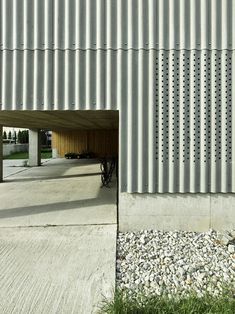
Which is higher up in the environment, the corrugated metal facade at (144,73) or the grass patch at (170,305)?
the corrugated metal facade at (144,73)

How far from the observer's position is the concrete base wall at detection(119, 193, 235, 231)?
17.3 ft

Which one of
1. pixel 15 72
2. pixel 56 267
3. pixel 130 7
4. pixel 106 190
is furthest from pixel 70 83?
pixel 106 190

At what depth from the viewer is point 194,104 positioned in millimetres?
5238

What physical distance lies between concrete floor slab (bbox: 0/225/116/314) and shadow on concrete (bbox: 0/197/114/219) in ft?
3.07

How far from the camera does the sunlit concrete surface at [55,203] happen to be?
5.75 metres

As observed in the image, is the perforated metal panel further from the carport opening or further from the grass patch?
the grass patch

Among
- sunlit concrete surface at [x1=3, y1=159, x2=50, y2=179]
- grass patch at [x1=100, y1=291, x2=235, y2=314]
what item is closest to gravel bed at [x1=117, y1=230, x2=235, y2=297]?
grass patch at [x1=100, y1=291, x2=235, y2=314]

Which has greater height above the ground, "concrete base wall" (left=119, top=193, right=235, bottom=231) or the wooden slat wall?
the wooden slat wall

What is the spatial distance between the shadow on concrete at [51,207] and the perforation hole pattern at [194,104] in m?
2.38

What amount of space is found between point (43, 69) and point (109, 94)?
112 cm

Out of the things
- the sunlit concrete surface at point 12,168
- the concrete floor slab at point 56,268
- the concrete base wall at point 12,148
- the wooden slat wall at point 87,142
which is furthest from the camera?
the concrete base wall at point 12,148

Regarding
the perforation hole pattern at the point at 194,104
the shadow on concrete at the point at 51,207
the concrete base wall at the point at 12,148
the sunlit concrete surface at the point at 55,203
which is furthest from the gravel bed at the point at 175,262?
the concrete base wall at the point at 12,148

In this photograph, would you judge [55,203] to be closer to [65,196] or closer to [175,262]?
[65,196]

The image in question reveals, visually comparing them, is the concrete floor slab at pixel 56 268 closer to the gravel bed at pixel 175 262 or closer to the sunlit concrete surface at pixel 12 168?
the gravel bed at pixel 175 262
